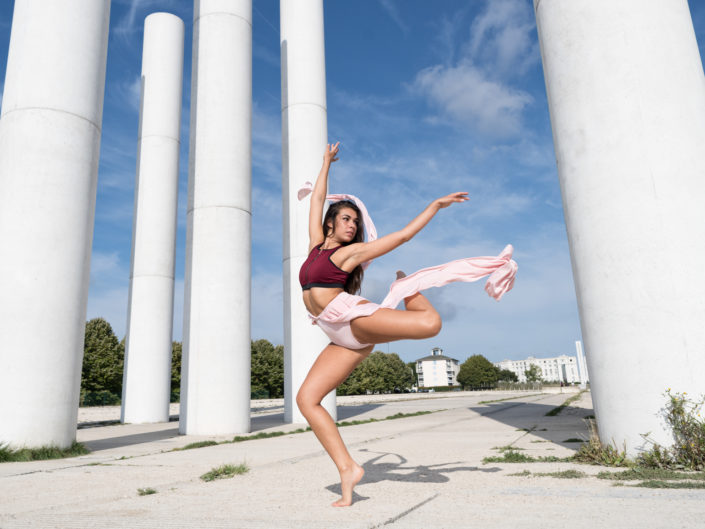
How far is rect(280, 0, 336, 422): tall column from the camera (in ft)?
48.9

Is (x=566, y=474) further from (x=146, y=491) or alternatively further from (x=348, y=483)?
(x=146, y=491)

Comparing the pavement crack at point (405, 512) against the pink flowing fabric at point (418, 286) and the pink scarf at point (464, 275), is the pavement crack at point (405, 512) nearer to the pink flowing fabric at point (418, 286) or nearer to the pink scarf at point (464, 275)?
the pink flowing fabric at point (418, 286)

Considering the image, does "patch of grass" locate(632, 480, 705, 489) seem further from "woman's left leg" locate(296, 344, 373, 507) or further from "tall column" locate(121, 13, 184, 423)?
"tall column" locate(121, 13, 184, 423)

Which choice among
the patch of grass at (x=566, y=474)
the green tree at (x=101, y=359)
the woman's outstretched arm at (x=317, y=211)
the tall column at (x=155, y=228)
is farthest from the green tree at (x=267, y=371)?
the woman's outstretched arm at (x=317, y=211)

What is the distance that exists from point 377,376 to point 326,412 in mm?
80459

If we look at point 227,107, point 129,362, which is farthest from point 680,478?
point 129,362

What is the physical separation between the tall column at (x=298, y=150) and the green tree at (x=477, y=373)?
108m

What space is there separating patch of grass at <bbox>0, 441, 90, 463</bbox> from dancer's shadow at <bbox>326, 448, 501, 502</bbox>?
4.99 m

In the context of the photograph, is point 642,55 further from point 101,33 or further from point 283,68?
point 283,68

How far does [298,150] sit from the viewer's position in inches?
623

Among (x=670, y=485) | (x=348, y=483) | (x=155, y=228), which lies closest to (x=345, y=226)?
(x=348, y=483)

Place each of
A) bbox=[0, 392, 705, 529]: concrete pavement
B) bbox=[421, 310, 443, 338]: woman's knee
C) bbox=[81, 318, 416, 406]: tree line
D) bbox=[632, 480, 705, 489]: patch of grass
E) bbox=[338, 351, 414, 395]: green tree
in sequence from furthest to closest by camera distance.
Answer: bbox=[338, 351, 414, 395]: green tree → bbox=[81, 318, 416, 406]: tree line → bbox=[632, 480, 705, 489]: patch of grass → bbox=[421, 310, 443, 338]: woman's knee → bbox=[0, 392, 705, 529]: concrete pavement

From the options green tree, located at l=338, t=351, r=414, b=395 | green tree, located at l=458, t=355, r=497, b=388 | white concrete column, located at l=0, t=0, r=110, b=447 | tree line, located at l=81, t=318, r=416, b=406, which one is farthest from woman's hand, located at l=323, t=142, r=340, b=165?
green tree, located at l=458, t=355, r=497, b=388

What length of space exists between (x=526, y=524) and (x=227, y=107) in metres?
12.6
